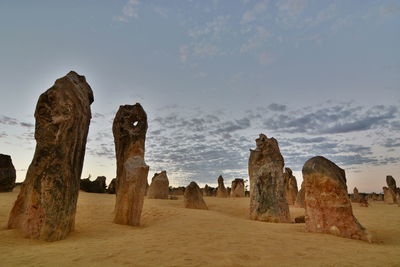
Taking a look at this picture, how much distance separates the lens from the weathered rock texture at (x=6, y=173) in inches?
594

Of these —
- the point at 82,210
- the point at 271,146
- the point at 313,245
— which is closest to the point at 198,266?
the point at 313,245

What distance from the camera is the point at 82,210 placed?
10.4m

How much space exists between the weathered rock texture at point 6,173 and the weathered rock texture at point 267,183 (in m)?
12.7

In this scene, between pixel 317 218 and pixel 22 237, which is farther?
pixel 317 218

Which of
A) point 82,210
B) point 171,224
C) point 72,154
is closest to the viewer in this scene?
point 72,154

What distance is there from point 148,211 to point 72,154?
15.8 ft

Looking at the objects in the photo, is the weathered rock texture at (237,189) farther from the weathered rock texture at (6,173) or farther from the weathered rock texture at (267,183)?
the weathered rock texture at (6,173)

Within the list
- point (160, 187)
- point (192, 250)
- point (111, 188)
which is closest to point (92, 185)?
point (111, 188)

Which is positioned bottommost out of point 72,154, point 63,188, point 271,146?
point 63,188

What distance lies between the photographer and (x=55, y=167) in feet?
21.1

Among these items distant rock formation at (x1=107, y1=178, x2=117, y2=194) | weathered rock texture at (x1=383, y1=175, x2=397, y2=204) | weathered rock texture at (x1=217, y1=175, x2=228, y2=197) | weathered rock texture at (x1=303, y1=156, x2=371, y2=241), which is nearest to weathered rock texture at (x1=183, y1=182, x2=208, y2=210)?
weathered rock texture at (x1=303, y1=156, x2=371, y2=241)

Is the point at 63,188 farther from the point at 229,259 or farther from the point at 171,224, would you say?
the point at 229,259

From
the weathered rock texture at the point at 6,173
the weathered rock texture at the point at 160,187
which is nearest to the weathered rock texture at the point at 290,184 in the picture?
the weathered rock texture at the point at 160,187

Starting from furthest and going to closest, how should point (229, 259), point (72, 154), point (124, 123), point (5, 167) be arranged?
point (5, 167) → point (124, 123) → point (72, 154) → point (229, 259)
